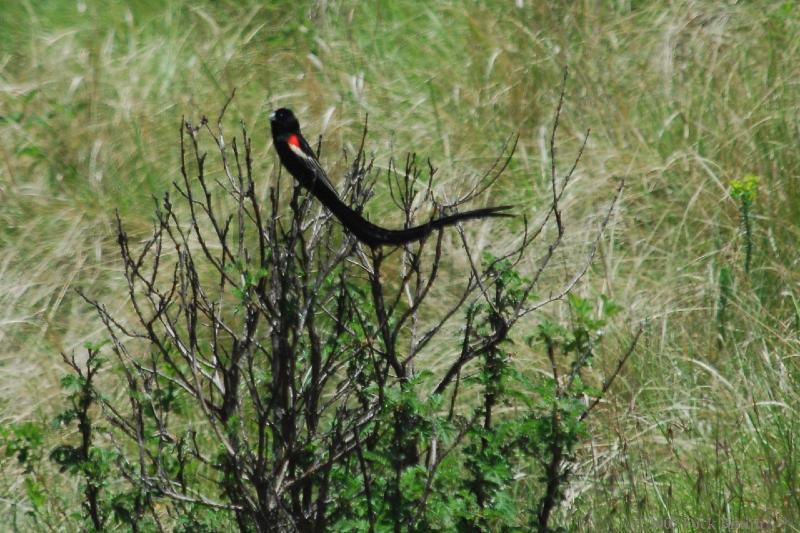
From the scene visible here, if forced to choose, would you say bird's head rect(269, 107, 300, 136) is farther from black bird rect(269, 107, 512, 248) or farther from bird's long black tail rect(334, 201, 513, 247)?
bird's long black tail rect(334, 201, 513, 247)

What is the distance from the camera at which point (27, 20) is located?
7332mm

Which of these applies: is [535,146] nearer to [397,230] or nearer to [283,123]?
[283,123]

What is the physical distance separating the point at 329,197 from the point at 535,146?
3.05m

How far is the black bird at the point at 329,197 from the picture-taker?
2.34 metres

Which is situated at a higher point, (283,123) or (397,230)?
(283,123)

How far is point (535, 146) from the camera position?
17.9ft

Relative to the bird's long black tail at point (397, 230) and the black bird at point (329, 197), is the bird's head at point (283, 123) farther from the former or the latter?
the bird's long black tail at point (397, 230)

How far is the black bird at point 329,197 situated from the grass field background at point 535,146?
1.07m

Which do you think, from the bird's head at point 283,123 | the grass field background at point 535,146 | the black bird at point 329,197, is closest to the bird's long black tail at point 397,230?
the black bird at point 329,197

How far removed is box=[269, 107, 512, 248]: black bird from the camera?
2.34 metres

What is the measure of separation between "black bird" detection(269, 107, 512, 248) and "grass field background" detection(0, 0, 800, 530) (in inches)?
42.3

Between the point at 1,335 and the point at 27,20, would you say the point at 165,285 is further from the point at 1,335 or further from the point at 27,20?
the point at 27,20

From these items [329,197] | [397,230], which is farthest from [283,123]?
[397,230]

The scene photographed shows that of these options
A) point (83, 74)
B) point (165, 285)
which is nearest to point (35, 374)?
point (165, 285)
